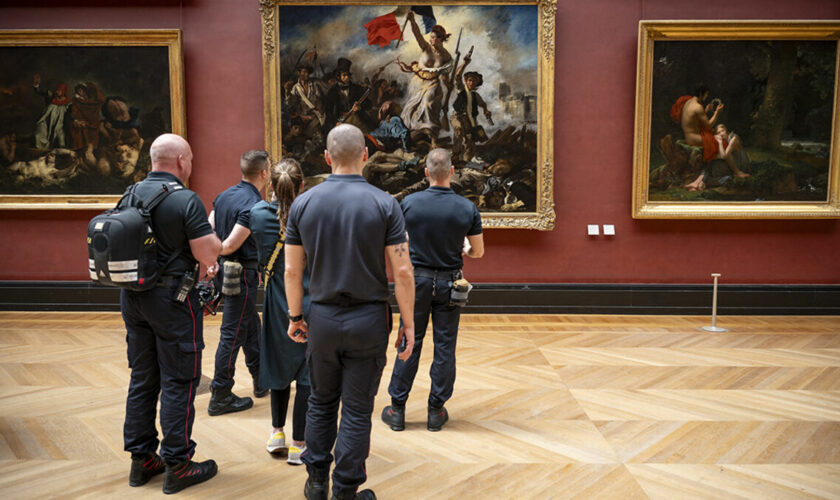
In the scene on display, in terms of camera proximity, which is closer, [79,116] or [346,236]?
[346,236]

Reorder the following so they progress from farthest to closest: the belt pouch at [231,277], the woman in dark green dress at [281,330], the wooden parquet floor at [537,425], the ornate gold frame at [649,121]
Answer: the ornate gold frame at [649,121], the belt pouch at [231,277], the woman in dark green dress at [281,330], the wooden parquet floor at [537,425]

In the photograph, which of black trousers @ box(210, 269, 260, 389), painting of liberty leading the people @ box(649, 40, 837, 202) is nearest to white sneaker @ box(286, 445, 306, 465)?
black trousers @ box(210, 269, 260, 389)

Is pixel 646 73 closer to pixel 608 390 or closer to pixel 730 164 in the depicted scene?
pixel 730 164

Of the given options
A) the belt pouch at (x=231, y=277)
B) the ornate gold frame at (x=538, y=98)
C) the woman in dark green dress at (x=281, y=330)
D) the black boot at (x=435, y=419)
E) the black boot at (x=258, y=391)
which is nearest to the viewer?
the woman in dark green dress at (x=281, y=330)

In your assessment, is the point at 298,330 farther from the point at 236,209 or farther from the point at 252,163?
the point at 252,163

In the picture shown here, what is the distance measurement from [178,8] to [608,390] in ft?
24.0

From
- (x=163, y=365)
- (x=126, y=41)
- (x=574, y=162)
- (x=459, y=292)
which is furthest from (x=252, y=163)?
(x=574, y=162)

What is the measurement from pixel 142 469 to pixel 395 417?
66.4 inches

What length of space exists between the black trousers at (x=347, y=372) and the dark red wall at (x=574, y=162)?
5.19 meters

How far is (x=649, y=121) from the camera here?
7.59 m

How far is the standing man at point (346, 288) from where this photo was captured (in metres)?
2.70

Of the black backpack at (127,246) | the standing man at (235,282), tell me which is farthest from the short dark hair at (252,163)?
the black backpack at (127,246)

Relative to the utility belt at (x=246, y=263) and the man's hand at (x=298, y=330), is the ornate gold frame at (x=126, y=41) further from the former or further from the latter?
the man's hand at (x=298, y=330)

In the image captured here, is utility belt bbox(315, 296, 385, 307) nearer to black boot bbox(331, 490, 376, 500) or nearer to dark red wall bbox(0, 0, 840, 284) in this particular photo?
black boot bbox(331, 490, 376, 500)
